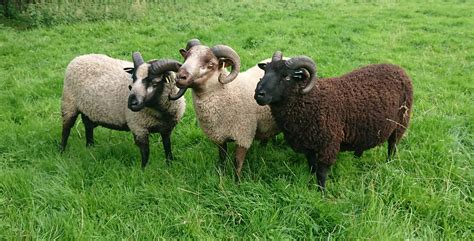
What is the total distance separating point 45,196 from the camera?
3.98m

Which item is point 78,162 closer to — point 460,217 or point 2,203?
point 2,203

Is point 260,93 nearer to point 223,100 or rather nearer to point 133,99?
point 223,100

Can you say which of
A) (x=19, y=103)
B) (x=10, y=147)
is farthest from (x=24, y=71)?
(x=10, y=147)

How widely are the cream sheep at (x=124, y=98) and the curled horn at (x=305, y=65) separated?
4.15 ft

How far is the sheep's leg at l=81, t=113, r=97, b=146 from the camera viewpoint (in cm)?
556

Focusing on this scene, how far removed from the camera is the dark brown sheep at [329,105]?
12.5ft

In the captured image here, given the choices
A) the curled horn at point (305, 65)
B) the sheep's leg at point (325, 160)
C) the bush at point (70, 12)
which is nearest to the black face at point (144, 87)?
the curled horn at point (305, 65)

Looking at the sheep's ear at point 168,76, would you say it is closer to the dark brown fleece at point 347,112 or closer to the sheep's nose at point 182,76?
the sheep's nose at point 182,76

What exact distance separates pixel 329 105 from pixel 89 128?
351cm

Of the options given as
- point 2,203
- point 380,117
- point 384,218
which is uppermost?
point 380,117

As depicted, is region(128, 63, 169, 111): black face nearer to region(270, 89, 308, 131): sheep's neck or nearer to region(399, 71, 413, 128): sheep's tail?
region(270, 89, 308, 131): sheep's neck

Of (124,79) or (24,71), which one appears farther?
(24,71)

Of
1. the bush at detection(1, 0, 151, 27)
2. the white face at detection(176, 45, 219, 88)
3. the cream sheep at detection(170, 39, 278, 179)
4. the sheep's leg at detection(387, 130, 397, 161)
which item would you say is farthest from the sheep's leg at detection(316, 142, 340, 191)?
the bush at detection(1, 0, 151, 27)

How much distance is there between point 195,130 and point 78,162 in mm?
1676
